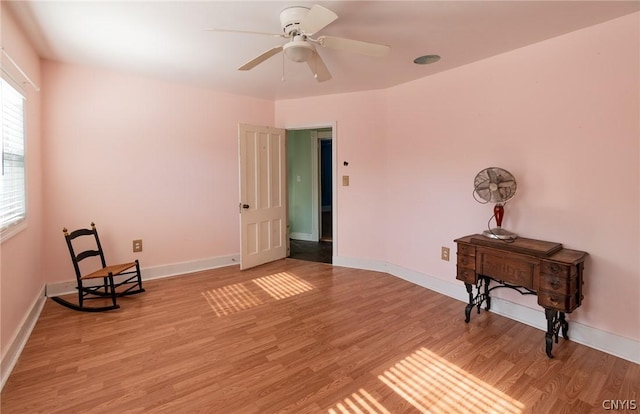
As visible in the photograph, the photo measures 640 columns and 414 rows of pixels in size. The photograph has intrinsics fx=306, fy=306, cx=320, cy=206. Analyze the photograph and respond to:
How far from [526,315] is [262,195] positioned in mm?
3239

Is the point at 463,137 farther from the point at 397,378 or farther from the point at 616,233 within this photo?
the point at 397,378

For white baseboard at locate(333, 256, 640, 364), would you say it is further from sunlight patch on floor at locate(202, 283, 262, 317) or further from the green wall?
the green wall

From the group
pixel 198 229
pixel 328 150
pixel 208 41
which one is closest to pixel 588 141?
pixel 208 41

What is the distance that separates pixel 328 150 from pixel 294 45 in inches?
230

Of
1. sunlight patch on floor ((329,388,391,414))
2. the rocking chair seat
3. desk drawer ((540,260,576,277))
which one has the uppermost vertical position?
desk drawer ((540,260,576,277))

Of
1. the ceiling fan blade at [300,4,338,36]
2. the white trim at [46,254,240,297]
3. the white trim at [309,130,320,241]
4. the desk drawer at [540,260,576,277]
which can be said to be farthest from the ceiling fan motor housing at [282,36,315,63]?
the white trim at [309,130,320,241]

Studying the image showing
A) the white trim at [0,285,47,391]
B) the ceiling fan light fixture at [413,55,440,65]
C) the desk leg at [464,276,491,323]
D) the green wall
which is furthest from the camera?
the green wall

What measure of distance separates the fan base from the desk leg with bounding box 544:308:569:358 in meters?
0.59

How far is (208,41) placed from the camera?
97.5 inches

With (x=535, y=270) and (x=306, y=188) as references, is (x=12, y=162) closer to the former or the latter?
(x=535, y=270)

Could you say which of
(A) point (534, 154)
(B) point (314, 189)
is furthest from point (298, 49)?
(B) point (314, 189)

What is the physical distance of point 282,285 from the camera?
11.5 feet

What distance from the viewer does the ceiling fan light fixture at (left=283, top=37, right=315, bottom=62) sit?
6.70 ft

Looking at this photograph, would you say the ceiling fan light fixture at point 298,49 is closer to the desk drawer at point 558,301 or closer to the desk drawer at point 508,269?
the desk drawer at point 508,269
